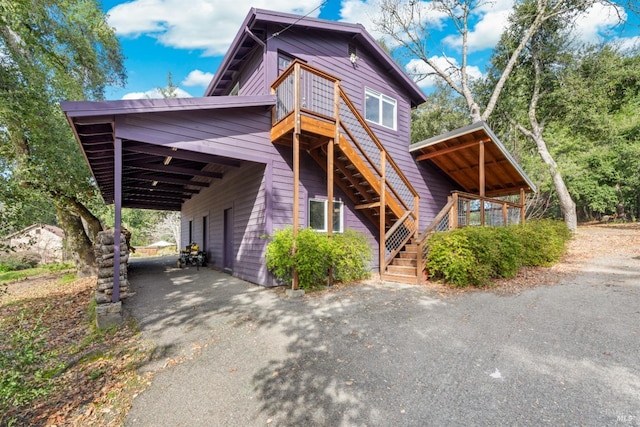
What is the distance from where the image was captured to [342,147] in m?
6.92

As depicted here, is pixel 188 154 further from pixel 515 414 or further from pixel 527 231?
pixel 527 231

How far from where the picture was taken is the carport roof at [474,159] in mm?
8383

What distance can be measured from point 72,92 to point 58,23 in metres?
2.60

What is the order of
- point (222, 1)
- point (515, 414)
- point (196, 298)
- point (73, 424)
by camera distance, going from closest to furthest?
1. point (515, 414)
2. point (73, 424)
3. point (196, 298)
4. point (222, 1)

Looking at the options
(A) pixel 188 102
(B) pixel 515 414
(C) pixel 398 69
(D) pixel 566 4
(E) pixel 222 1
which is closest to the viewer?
(B) pixel 515 414

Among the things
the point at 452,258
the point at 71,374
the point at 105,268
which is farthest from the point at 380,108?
the point at 71,374

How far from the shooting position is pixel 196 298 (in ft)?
19.6

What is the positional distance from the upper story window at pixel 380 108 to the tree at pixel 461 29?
741 cm

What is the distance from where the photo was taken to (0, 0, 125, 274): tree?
710 centimetres

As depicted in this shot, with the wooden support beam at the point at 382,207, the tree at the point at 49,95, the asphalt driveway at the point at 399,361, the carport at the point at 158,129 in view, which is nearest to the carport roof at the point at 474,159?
the wooden support beam at the point at 382,207

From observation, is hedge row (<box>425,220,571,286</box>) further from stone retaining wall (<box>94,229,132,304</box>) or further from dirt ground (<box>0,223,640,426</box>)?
stone retaining wall (<box>94,229,132,304</box>)

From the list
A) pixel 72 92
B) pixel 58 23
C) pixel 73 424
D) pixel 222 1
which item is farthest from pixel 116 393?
pixel 58 23

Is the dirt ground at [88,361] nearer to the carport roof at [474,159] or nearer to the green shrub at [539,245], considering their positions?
the green shrub at [539,245]

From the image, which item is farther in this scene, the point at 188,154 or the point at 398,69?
the point at 398,69
